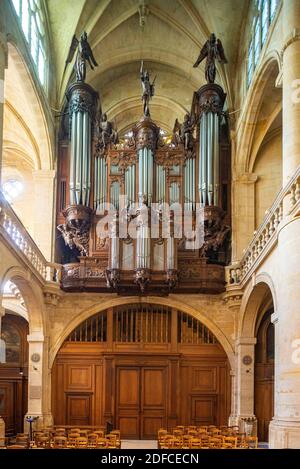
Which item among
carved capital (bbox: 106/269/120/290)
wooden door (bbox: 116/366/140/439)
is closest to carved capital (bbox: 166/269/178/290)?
carved capital (bbox: 106/269/120/290)

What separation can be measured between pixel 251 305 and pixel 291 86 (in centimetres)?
835

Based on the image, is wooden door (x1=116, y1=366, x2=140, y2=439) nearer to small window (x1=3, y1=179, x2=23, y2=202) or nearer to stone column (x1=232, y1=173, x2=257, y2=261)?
stone column (x1=232, y1=173, x2=257, y2=261)

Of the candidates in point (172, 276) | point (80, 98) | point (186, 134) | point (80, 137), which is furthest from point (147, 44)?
point (172, 276)

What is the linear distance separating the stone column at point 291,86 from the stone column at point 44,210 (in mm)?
10764

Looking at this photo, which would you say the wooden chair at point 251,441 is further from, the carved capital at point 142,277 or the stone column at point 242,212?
the stone column at point 242,212

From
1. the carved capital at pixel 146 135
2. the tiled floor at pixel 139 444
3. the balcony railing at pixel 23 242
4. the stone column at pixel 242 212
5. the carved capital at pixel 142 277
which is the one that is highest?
the carved capital at pixel 146 135

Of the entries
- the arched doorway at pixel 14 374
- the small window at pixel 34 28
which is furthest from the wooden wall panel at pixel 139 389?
the small window at pixel 34 28

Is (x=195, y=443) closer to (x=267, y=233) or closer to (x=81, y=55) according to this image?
(x=267, y=233)

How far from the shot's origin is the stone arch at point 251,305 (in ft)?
71.9

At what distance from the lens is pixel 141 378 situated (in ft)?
84.1

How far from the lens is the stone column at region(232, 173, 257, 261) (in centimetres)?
2525

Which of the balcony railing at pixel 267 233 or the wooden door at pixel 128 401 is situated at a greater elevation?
the balcony railing at pixel 267 233

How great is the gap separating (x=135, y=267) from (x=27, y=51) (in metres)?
7.33
